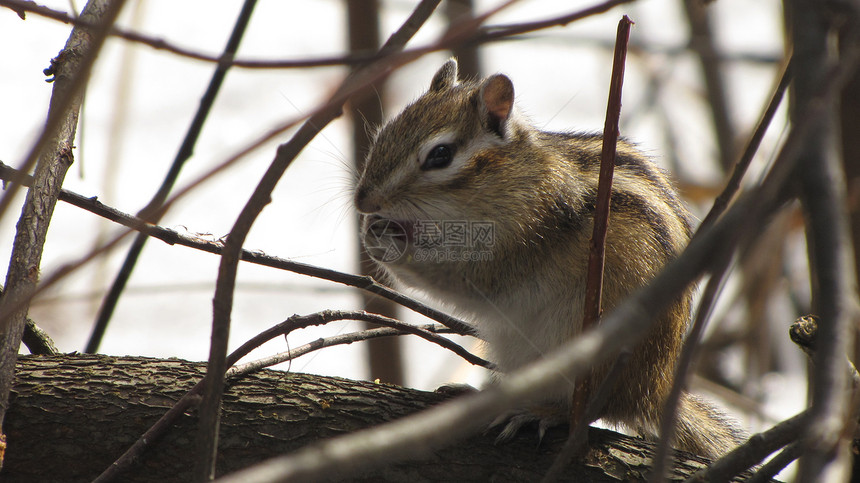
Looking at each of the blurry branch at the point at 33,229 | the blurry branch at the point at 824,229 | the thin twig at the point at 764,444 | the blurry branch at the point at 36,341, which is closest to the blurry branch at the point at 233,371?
the blurry branch at the point at 33,229

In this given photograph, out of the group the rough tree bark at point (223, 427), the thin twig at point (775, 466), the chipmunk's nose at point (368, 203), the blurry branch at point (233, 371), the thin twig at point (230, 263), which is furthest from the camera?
the chipmunk's nose at point (368, 203)

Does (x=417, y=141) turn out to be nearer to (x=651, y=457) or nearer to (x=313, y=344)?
(x=313, y=344)

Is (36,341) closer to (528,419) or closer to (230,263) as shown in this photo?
(230,263)

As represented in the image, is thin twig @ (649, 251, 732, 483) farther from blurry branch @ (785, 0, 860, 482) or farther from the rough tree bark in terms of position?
the rough tree bark

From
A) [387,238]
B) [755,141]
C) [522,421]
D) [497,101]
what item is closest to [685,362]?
[755,141]

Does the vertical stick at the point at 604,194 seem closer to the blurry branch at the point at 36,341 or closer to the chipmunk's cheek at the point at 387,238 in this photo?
the chipmunk's cheek at the point at 387,238

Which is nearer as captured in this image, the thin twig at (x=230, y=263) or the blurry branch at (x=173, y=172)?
the thin twig at (x=230, y=263)
